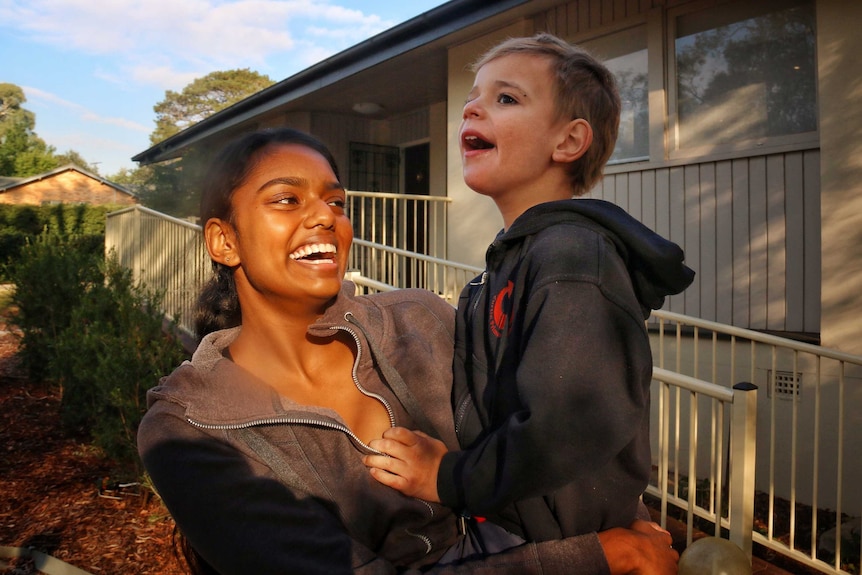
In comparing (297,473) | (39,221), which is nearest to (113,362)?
(297,473)

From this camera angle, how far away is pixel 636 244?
54.3 inches

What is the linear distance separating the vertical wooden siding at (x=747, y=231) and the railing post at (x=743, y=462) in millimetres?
3012

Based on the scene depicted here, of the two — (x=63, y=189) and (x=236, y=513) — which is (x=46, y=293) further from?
(x=63, y=189)

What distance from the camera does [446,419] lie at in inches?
63.5

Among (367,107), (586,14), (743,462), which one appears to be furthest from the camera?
(367,107)

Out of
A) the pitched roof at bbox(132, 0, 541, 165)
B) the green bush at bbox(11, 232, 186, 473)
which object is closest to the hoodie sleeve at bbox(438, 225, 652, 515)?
the green bush at bbox(11, 232, 186, 473)

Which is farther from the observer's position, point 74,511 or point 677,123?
point 677,123

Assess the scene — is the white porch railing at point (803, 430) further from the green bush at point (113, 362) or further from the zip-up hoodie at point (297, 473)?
the green bush at point (113, 362)

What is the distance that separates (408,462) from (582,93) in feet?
3.44

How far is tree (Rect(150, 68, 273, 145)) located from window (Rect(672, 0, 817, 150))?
50385mm

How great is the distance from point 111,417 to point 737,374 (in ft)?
17.5

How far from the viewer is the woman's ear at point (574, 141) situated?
1.68m

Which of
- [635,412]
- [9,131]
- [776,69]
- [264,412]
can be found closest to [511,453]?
[635,412]

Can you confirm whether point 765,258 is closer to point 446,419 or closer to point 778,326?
point 778,326
